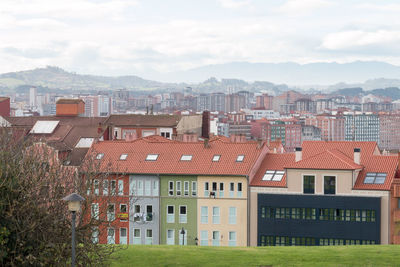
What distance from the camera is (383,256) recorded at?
1272 inches

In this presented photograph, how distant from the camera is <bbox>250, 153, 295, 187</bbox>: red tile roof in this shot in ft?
194

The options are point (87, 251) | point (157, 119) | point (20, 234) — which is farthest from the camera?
point (157, 119)

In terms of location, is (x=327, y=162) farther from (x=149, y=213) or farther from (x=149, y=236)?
(x=149, y=236)

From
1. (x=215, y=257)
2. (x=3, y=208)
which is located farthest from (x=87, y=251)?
(x=215, y=257)

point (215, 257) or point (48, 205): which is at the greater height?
point (48, 205)

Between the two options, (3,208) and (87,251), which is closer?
(3,208)

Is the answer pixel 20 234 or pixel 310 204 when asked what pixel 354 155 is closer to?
pixel 310 204

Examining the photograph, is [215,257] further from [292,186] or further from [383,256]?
[292,186]

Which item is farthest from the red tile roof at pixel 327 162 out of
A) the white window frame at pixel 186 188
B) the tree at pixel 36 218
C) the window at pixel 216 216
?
the tree at pixel 36 218

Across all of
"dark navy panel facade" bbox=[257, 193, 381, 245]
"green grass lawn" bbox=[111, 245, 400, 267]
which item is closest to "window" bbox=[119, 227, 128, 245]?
"dark navy panel facade" bbox=[257, 193, 381, 245]

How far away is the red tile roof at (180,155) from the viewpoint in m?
61.8

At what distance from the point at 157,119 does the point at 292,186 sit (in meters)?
42.5

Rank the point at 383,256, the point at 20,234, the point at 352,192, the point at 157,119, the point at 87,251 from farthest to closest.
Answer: the point at 157,119
the point at 352,192
the point at 383,256
the point at 87,251
the point at 20,234

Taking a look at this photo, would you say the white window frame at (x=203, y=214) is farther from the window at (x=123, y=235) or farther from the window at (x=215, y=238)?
the window at (x=123, y=235)
